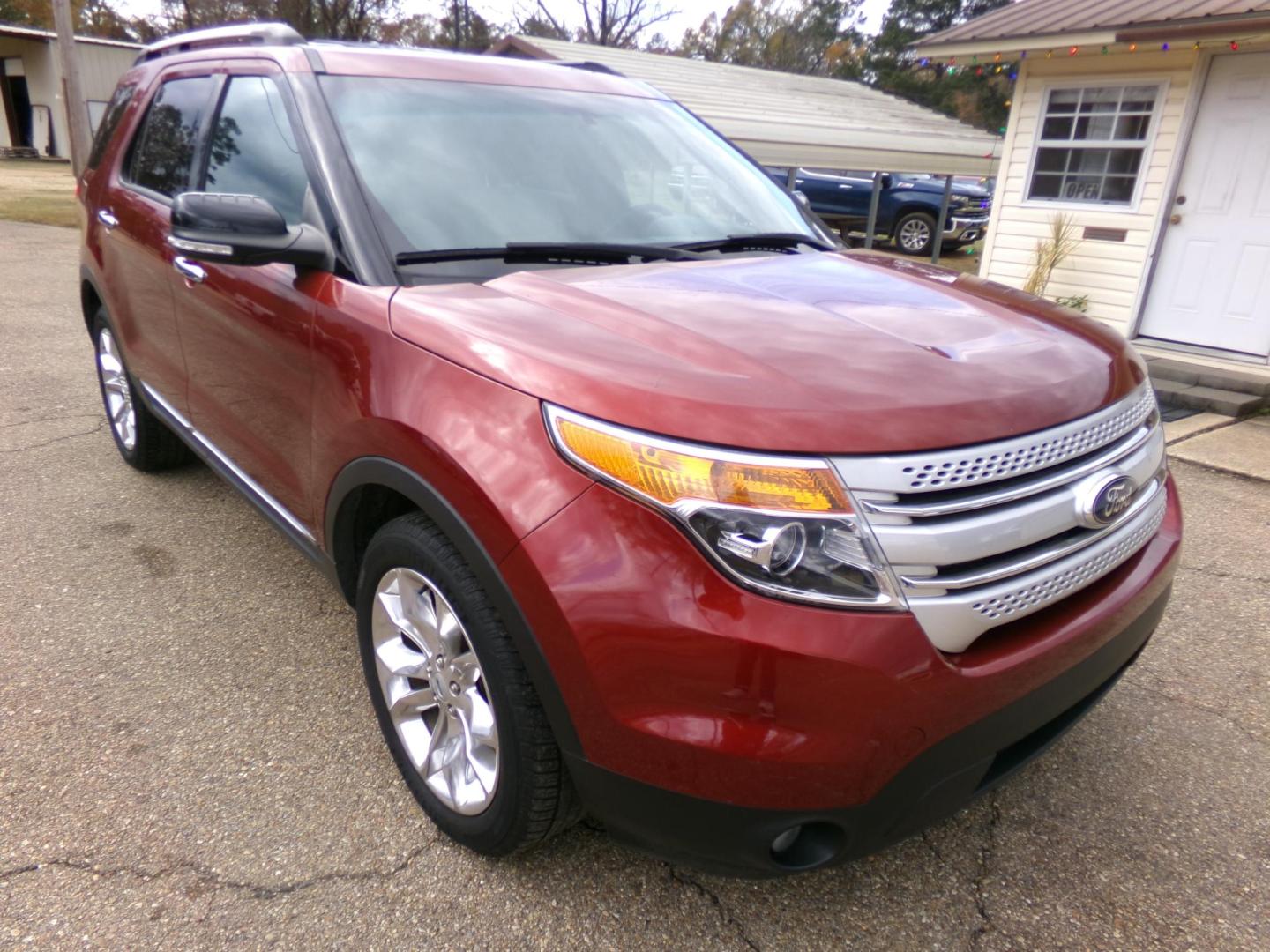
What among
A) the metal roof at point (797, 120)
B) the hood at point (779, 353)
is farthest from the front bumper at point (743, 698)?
the metal roof at point (797, 120)

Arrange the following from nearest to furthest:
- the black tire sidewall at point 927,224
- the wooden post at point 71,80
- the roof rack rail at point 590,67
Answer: the roof rack rail at point 590,67 → the black tire sidewall at point 927,224 → the wooden post at point 71,80

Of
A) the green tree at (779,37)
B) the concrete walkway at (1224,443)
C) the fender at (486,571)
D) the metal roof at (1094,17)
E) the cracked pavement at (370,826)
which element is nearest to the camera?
the fender at (486,571)

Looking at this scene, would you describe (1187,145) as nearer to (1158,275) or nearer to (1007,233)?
(1158,275)

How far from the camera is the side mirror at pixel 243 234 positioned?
2180mm

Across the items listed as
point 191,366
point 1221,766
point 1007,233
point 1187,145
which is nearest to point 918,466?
point 1221,766

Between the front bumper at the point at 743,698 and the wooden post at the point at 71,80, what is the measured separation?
18221 mm

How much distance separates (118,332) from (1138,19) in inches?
301

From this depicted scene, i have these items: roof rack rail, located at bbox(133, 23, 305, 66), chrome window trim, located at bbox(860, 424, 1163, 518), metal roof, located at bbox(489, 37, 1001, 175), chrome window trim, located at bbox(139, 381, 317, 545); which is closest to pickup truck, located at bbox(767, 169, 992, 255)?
metal roof, located at bbox(489, 37, 1001, 175)

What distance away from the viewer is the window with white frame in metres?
7.63

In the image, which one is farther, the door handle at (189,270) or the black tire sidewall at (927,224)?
the black tire sidewall at (927,224)

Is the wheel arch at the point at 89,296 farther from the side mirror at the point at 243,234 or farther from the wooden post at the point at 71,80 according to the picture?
the wooden post at the point at 71,80

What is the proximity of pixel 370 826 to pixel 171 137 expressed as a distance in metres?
2.73

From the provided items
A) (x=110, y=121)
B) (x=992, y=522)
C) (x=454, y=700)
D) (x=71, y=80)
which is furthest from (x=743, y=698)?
(x=71, y=80)

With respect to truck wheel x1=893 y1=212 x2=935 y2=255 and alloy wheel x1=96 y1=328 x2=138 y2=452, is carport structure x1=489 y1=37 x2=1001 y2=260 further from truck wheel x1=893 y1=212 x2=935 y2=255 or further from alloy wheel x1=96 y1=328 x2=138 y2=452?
alloy wheel x1=96 y1=328 x2=138 y2=452
